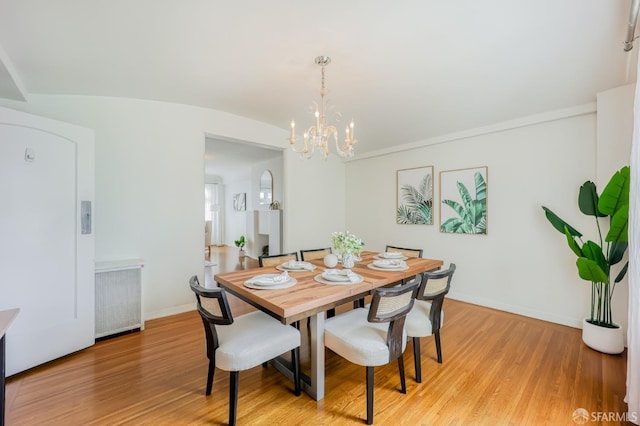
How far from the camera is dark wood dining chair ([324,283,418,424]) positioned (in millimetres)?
1605

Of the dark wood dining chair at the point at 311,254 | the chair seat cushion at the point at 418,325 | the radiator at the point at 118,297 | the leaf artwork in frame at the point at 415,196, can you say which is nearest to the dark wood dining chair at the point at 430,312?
the chair seat cushion at the point at 418,325

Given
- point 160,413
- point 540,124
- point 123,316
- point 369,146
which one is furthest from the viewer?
point 369,146

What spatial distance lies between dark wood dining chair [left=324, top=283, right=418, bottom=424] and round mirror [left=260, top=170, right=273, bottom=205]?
4.93 meters

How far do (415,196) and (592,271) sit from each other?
2315mm

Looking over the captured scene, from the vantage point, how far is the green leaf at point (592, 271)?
7.55ft

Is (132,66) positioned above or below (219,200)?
above

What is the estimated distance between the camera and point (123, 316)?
109 inches

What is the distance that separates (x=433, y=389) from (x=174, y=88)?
3.79m

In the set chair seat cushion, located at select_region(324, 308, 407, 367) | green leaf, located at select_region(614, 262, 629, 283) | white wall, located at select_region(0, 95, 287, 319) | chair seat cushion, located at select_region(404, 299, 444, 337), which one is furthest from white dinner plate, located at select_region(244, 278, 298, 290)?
green leaf, located at select_region(614, 262, 629, 283)

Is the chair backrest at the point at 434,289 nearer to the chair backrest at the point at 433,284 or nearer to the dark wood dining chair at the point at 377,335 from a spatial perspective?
the chair backrest at the point at 433,284

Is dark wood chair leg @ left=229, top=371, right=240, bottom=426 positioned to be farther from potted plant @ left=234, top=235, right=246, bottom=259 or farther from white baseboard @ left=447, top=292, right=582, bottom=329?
potted plant @ left=234, top=235, right=246, bottom=259

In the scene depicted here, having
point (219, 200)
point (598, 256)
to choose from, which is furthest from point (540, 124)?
point (219, 200)

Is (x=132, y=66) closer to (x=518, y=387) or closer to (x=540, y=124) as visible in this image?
(x=518, y=387)

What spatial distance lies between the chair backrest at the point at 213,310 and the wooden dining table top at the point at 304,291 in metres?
0.20
